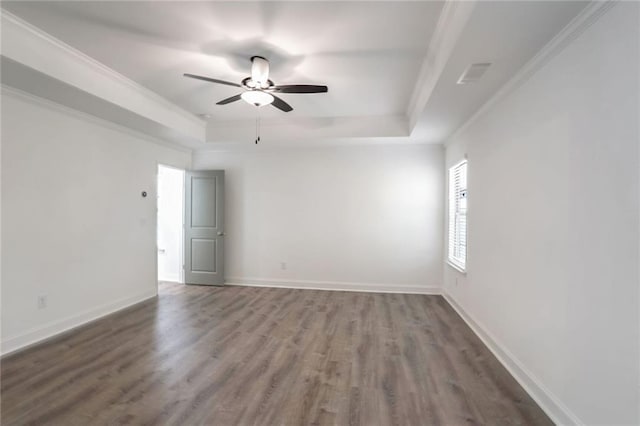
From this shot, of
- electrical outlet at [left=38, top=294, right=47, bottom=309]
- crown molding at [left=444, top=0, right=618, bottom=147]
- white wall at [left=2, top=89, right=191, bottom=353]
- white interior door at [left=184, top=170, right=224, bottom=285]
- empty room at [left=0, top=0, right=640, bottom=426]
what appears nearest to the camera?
crown molding at [left=444, top=0, right=618, bottom=147]

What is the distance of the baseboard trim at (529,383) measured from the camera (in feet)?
6.05

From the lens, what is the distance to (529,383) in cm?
222

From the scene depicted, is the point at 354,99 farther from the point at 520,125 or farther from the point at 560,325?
the point at 560,325

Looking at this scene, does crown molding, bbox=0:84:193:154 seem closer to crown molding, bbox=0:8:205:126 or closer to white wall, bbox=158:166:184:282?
crown molding, bbox=0:8:205:126

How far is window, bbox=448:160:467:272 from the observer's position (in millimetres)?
4020

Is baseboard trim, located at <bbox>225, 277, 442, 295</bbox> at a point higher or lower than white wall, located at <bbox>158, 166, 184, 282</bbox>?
lower

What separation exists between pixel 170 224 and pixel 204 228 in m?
0.93

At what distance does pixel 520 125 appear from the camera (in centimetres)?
242

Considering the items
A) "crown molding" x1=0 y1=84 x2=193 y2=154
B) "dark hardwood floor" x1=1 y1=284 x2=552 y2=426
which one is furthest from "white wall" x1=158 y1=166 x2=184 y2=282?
"dark hardwood floor" x1=1 y1=284 x2=552 y2=426

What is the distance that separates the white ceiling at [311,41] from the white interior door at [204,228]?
1978mm

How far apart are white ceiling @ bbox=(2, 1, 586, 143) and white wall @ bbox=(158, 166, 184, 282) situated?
2465 millimetres

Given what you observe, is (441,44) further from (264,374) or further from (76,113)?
(76,113)

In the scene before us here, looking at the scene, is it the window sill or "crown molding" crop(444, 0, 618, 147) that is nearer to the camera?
"crown molding" crop(444, 0, 618, 147)

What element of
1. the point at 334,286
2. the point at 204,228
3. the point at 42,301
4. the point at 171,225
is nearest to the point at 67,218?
the point at 42,301
